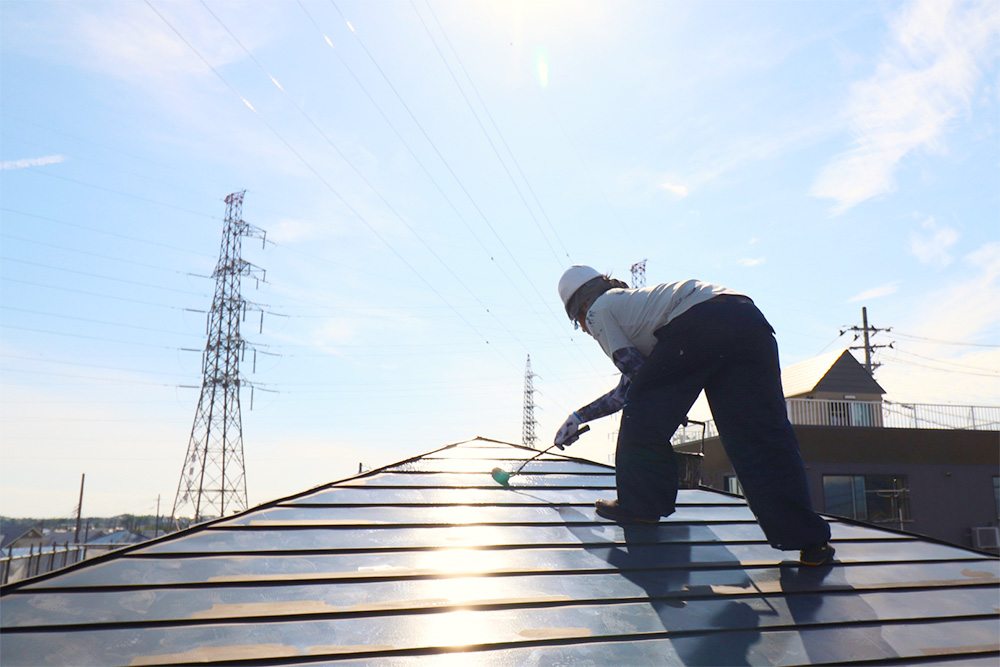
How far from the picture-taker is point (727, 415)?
10.00ft

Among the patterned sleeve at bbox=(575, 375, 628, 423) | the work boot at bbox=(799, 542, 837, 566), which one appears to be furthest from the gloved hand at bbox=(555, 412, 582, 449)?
the work boot at bbox=(799, 542, 837, 566)

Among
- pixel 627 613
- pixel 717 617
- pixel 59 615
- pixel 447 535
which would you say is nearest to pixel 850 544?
pixel 717 617

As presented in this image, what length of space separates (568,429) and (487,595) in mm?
1775

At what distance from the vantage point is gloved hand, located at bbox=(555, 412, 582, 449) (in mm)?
3887

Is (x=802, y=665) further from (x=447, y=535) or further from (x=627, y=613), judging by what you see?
(x=447, y=535)

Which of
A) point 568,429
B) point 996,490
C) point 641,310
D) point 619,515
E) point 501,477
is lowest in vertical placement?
point 996,490

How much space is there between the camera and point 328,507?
3.18m

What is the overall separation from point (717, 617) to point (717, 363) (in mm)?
1218

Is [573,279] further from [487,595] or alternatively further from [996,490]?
[996,490]

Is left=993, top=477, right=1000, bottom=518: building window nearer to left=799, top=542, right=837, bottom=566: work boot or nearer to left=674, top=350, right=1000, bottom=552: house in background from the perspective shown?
left=674, top=350, right=1000, bottom=552: house in background

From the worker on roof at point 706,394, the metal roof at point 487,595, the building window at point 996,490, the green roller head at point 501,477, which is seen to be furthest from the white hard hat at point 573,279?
the building window at point 996,490

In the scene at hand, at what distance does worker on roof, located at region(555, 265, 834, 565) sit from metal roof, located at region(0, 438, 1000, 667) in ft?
0.66

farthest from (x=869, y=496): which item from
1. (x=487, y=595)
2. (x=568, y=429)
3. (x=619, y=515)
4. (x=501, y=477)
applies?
(x=487, y=595)

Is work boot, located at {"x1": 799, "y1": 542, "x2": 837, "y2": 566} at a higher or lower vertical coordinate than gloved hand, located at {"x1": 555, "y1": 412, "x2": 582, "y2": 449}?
lower
